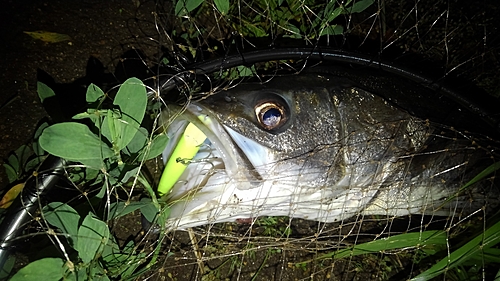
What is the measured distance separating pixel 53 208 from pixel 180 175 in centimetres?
→ 56

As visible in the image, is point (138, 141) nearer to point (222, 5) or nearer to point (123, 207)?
point (123, 207)

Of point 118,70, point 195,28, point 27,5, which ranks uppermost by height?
point 195,28

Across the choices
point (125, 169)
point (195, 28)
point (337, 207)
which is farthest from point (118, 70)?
point (337, 207)

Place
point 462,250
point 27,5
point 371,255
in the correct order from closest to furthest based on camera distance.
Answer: point 462,250 < point 27,5 < point 371,255

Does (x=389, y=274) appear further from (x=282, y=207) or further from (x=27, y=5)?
(x=27, y=5)

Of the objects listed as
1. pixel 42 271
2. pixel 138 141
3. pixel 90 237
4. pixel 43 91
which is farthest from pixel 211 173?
pixel 43 91

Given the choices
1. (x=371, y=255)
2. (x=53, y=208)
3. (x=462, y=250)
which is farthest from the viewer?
(x=371, y=255)

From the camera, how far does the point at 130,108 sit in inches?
69.4

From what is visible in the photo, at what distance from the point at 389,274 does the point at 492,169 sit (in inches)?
34.3

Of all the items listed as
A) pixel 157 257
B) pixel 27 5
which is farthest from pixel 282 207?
pixel 27 5

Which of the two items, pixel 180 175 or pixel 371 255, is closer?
pixel 180 175

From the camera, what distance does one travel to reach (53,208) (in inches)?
70.6

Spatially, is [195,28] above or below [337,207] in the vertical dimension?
above

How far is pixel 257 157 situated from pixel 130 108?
22.9 inches
